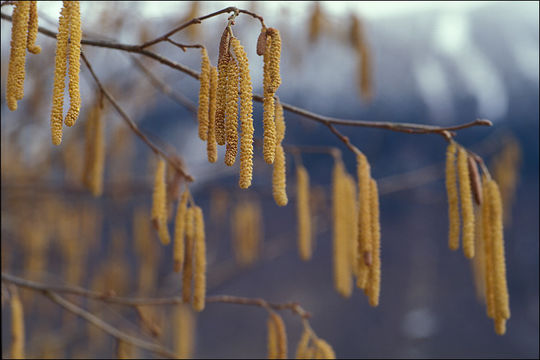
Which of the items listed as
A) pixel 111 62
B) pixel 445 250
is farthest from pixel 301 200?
pixel 445 250

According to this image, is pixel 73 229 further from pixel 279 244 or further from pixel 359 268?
pixel 359 268

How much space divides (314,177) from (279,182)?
7.74 ft

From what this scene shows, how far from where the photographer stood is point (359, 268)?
0.70m

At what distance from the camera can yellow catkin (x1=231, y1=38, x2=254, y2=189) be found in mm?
490

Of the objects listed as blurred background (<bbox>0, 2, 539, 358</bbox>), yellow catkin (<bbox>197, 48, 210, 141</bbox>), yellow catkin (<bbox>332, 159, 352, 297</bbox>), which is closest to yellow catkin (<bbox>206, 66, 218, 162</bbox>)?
yellow catkin (<bbox>197, 48, 210, 141</bbox>)

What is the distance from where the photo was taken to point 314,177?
116 inches

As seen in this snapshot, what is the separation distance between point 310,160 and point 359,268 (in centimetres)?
225

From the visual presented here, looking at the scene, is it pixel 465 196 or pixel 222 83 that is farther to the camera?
pixel 465 196

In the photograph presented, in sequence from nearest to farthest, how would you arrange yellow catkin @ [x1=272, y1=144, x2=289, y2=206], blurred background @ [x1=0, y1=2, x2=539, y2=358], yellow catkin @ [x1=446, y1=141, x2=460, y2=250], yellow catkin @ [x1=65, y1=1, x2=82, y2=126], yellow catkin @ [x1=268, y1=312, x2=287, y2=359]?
yellow catkin @ [x1=65, y1=1, x2=82, y2=126] → yellow catkin @ [x1=272, y1=144, x2=289, y2=206] → yellow catkin @ [x1=446, y1=141, x2=460, y2=250] → yellow catkin @ [x1=268, y1=312, x2=287, y2=359] → blurred background @ [x1=0, y1=2, x2=539, y2=358]

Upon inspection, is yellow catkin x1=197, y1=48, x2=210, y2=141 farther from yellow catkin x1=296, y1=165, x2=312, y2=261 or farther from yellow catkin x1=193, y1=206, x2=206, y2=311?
yellow catkin x1=296, y1=165, x2=312, y2=261

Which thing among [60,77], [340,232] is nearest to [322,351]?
[340,232]

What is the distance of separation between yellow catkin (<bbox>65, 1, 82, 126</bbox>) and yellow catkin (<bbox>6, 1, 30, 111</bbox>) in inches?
1.8

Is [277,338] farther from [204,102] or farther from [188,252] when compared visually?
[204,102]

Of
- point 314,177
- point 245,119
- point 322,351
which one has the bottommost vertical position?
point 322,351
